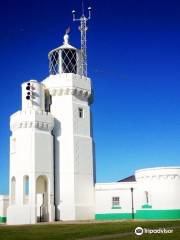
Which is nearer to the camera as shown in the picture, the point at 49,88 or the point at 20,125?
the point at 20,125

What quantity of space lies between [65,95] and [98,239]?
88.8ft

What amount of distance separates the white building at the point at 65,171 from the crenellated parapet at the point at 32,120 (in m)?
0.10

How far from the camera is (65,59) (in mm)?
47312

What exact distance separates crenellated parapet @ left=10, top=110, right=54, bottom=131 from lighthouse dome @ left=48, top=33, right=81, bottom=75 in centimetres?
647

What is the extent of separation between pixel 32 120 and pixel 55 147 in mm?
4333

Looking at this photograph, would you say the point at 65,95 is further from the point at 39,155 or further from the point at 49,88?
the point at 39,155

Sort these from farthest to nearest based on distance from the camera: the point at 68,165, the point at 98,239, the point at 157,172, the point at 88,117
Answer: the point at 88,117 < the point at 68,165 < the point at 157,172 < the point at 98,239

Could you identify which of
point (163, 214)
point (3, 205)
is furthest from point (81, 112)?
point (163, 214)

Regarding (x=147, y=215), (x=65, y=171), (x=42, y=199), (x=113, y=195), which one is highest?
(x=65, y=171)

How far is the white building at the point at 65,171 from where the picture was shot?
133 feet

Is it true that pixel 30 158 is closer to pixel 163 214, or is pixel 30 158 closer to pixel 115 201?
pixel 115 201

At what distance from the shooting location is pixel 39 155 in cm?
4138

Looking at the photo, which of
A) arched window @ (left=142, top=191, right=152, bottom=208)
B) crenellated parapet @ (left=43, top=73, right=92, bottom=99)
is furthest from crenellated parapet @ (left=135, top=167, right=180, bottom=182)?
crenellated parapet @ (left=43, top=73, right=92, bottom=99)

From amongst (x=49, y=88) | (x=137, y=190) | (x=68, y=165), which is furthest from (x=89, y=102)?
(x=137, y=190)
